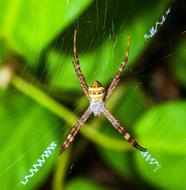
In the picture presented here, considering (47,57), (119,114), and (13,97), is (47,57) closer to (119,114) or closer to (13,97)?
(13,97)

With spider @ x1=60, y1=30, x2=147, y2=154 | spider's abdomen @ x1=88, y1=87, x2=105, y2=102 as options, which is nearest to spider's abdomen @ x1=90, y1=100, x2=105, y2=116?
spider @ x1=60, y1=30, x2=147, y2=154

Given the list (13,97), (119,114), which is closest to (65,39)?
(13,97)

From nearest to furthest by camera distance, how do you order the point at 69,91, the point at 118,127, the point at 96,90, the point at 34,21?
1. the point at 34,21
2. the point at 96,90
3. the point at 69,91
4. the point at 118,127

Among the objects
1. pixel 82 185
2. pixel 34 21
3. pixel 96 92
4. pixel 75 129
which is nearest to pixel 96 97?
pixel 96 92

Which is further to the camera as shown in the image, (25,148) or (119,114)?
(119,114)

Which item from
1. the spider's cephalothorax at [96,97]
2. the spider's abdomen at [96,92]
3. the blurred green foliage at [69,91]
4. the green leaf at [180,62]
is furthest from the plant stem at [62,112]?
the green leaf at [180,62]

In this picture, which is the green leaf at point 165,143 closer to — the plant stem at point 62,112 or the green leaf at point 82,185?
the plant stem at point 62,112

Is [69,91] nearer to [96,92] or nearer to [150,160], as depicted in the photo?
[96,92]
